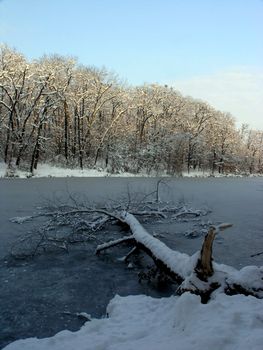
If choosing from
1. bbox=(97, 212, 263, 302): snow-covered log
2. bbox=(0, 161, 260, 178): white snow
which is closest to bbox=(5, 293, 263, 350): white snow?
bbox=(97, 212, 263, 302): snow-covered log

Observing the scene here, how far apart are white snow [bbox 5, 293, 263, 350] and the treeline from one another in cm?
3369

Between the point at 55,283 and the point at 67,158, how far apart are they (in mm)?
39296

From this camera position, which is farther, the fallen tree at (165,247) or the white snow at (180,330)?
the fallen tree at (165,247)

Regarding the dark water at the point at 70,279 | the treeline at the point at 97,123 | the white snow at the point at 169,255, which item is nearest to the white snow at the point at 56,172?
the treeline at the point at 97,123

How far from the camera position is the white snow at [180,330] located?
4.03m

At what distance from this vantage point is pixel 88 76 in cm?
4788

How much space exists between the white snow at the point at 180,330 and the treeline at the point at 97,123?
3369 centimetres

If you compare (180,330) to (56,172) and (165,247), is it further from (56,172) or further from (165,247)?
(56,172)

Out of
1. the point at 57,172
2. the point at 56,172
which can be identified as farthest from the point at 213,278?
the point at 57,172

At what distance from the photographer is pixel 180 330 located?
15.0 feet

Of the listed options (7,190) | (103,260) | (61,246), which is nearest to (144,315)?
(103,260)

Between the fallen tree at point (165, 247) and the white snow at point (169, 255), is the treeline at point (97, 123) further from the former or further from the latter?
the white snow at point (169, 255)

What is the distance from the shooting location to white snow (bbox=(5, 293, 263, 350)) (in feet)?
13.2

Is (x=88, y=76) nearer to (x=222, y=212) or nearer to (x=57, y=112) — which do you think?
(x=57, y=112)
